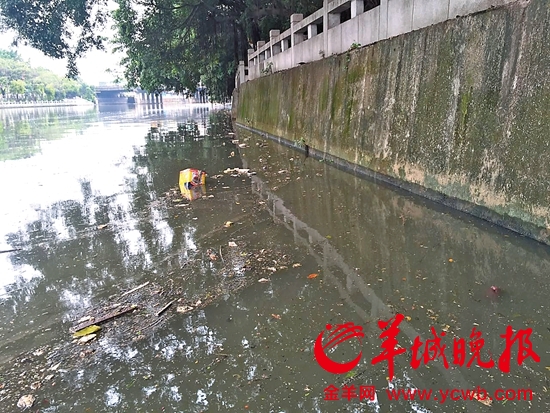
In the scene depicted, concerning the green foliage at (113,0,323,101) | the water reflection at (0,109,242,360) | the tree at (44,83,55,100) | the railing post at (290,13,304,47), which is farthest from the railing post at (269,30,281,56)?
the tree at (44,83,55,100)

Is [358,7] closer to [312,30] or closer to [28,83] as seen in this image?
[312,30]

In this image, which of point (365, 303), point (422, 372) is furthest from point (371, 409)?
point (365, 303)

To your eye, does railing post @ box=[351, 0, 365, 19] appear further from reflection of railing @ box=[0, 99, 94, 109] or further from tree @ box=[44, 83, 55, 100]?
tree @ box=[44, 83, 55, 100]

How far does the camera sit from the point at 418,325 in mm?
2486

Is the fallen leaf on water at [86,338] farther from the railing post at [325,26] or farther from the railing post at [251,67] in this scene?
the railing post at [251,67]

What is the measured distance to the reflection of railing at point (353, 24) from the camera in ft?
16.1

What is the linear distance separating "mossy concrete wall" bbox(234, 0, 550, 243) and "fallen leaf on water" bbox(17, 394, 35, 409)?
3691 mm

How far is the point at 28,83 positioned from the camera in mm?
73750

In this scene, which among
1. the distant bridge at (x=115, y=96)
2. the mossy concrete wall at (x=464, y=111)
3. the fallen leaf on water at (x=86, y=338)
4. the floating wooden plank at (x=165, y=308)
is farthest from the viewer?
the distant bridge at (x=115, y=96)

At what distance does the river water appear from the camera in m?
2.04

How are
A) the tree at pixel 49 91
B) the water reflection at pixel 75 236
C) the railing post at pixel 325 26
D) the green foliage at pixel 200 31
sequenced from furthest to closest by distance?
the tree at pixel 49 91 → the green foliage at pixel 200 31 → the railing post at pixel 325 26 → the water reflection at pixel 75 236

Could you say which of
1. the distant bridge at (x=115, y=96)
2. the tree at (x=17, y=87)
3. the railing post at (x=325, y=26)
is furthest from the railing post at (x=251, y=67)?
the distant bridge at (x=115, y=96)

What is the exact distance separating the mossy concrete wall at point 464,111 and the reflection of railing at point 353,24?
184 mm

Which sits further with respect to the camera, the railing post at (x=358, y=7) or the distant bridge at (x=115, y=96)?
the distant bridge at (x=115, y=96)
